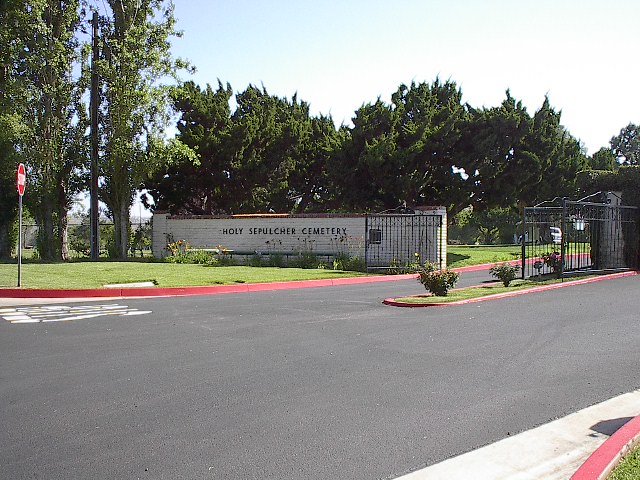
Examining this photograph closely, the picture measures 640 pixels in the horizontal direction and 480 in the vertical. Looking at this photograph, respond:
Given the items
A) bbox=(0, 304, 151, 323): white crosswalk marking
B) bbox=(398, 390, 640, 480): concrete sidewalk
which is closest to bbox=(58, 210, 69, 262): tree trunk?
bbox=(0, 304, 151, 323): white crosswalk marking

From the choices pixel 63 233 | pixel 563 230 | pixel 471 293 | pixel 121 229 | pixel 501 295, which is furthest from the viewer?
pixel 121 229

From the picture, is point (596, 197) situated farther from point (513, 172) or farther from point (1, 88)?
point (1, 88)

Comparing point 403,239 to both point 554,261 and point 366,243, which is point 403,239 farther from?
point 554,261

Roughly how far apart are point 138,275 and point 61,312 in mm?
5948

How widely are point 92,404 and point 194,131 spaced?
26759mm

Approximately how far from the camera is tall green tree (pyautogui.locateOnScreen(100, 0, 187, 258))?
25781 millimetres

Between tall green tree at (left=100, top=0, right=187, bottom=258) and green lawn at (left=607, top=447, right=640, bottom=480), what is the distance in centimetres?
2386

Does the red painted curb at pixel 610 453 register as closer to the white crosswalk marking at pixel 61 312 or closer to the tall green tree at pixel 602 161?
the white crosswalk marking at pixel 61 312

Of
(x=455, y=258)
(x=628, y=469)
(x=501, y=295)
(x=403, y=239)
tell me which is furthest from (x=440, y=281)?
(x=455, y=258)

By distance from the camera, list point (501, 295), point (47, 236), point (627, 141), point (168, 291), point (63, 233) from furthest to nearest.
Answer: point (627, 141), point (63, 233), point (47, 236), point (168, 291), point (501, 295)

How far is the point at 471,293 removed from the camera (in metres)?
14.6

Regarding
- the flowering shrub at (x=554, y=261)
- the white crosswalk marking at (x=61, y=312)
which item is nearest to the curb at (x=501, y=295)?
the flowering shrub at (x=554, y=261)

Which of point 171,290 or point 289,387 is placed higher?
point 171,290

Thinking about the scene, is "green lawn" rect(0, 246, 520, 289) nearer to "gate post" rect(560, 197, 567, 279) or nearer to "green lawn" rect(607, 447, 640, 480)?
"gate post" rect(560, 197, 567, 279)
